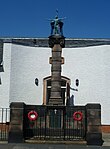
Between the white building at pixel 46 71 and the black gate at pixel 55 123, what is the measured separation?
19.5 ft

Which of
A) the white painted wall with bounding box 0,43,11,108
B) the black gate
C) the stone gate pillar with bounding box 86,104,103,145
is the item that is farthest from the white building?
the stone gate pillar with bounding box 86,104,103,145

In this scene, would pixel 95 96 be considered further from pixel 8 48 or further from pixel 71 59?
pixel 8 48

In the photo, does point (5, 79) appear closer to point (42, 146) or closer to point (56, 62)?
point (56, 62)

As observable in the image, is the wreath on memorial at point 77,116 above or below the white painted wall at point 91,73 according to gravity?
below

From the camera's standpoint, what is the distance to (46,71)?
877 inches

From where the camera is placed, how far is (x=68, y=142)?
14.4 meters

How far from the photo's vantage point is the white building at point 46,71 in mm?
21453

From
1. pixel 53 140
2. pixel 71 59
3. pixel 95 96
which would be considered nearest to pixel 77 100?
pixel 95 96

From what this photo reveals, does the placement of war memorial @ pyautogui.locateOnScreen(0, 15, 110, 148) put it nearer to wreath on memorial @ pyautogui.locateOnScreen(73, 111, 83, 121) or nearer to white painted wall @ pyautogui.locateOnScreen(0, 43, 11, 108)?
wreath on memorial @ pyautogui.locateOnScreen(73, 111, 83, 121)

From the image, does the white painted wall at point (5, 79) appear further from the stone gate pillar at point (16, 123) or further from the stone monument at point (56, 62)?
the stone gate pillar at point (16, 123)

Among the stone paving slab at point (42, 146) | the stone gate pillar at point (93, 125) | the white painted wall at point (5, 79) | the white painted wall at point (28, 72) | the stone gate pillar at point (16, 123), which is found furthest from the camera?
the white painted wall at point (28, 72)

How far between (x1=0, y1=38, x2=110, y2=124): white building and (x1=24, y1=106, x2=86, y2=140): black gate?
19.5 ft

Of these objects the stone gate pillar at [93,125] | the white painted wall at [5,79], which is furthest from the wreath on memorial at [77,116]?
the white painted wall at [5,79]

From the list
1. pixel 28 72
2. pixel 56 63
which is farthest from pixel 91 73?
pixel 56 63
